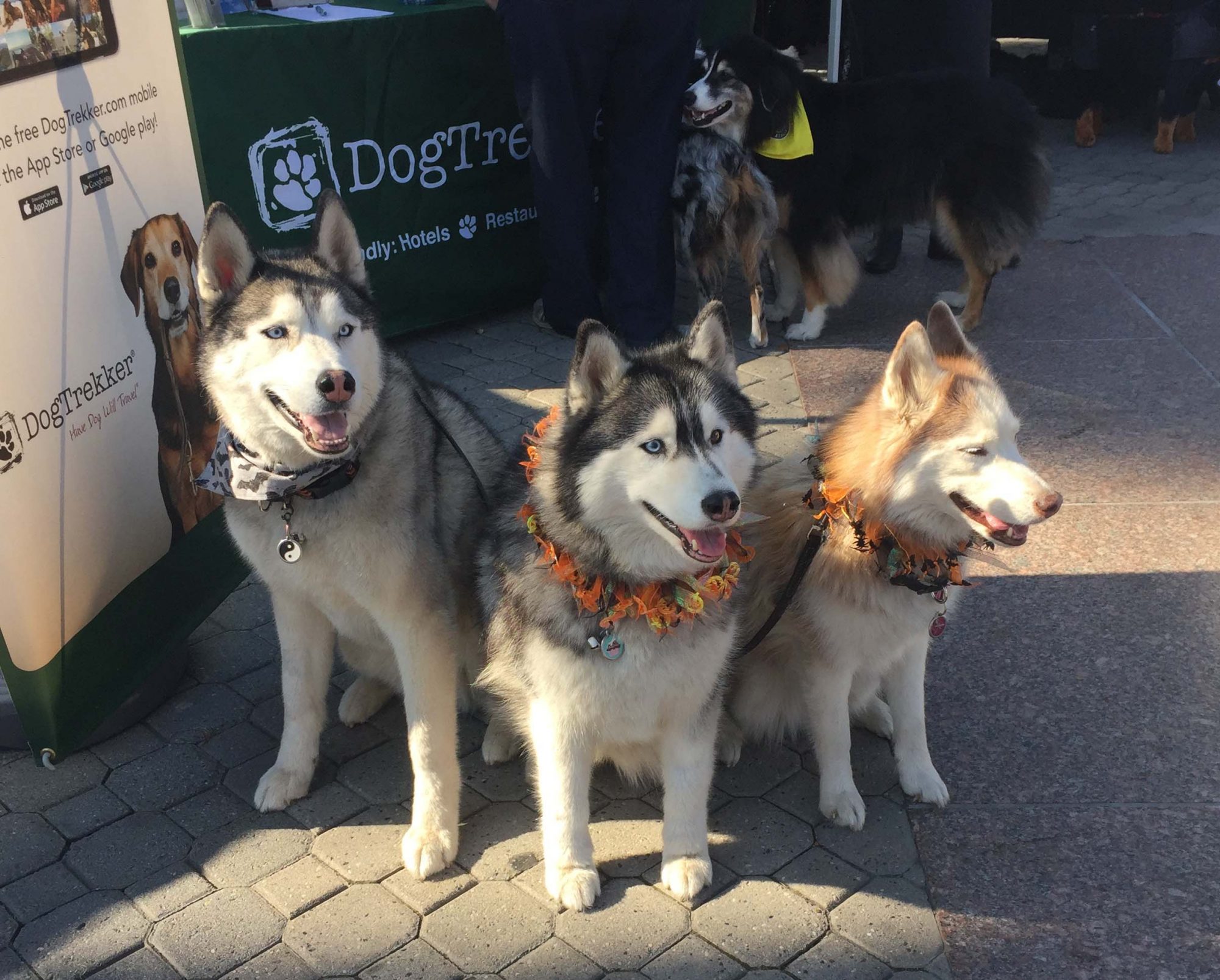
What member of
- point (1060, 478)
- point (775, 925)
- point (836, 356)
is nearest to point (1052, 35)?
point (836, 356)

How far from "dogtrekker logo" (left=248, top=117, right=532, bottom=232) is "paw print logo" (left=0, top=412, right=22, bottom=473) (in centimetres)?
253

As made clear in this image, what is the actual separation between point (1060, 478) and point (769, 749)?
215cm

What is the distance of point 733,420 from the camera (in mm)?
2543

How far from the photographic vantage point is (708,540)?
238 centimetres

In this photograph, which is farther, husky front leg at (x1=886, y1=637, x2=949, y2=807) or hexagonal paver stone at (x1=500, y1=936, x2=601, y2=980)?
husky front leg at (x1=886, y1=637, x2=949, y2=807)

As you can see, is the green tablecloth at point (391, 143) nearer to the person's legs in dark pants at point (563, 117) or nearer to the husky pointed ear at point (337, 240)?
the person's legs in dark pants at point (563, 117)

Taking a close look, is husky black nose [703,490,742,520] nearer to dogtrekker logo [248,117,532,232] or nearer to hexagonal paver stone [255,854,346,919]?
hexagonal paver stone [255,854,346,919]

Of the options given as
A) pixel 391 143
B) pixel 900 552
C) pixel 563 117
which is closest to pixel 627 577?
pixel 900 552

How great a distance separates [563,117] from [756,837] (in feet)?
12.6

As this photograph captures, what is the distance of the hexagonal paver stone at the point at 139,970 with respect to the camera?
8.09 feet

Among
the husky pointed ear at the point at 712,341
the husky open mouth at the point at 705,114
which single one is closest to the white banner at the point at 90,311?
the husky pointed ear at the point at 712,341

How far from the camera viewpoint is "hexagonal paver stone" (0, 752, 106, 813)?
10.00 ft

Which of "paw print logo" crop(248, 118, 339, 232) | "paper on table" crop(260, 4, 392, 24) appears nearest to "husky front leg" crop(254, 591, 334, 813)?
"paw print logo" crop(248, 118, 339, 232)

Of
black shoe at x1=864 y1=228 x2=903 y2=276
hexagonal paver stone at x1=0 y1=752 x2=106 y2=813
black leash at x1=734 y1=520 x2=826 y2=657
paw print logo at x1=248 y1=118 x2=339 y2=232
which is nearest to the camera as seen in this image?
black leash at x1=734 y1=520 x2=826 y2=657
